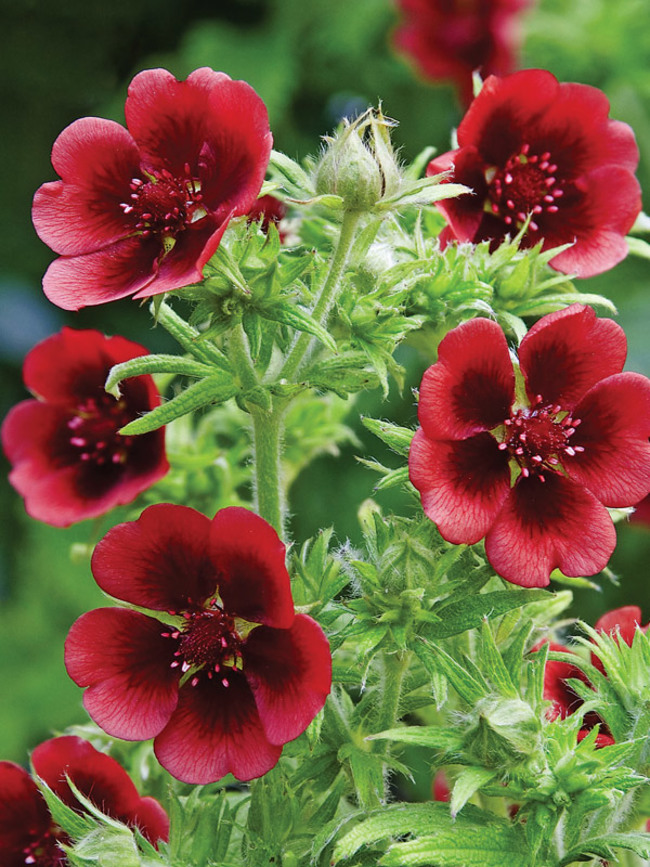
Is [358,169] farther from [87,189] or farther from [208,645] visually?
[208,645]

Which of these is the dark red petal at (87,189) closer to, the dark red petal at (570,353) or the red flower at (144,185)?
the red flower at (144,185)

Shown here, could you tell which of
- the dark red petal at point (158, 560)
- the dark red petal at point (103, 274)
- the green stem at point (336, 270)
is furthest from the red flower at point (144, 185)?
the dark red petal at point (158, 560)

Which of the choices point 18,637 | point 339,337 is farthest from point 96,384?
point 18,637

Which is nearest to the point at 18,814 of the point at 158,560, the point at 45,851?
the point at 45,851

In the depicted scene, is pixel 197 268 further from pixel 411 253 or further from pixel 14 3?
pixel 14 3

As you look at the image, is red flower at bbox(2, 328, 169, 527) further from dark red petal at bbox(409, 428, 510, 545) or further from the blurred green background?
the blurred green background
